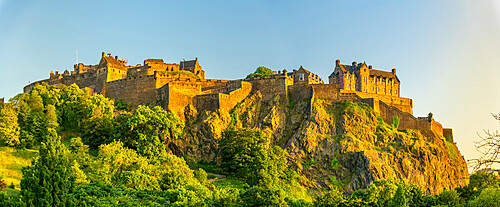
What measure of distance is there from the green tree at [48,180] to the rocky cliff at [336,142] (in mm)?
26478

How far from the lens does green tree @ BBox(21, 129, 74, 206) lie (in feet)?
118

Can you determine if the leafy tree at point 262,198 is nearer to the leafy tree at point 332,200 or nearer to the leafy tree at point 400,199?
the leafy tree at point 332,200

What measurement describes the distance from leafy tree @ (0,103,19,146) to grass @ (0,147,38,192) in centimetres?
103

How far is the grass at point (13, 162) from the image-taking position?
152 ft

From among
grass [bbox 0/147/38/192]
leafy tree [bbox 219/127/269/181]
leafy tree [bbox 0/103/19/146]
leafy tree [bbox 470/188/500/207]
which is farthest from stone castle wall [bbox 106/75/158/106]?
leafy tree [bbox 470/188/500/207]

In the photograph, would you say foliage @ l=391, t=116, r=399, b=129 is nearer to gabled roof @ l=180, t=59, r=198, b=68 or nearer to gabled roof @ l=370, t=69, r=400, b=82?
gabled roof @ l=370, t=69, r=400, b=82

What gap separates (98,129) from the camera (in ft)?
200

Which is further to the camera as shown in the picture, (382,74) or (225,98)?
(382,74)

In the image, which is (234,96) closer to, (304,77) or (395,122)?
(304,77)

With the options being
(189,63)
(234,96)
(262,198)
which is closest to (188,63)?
(189,63)

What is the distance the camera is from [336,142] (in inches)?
2628

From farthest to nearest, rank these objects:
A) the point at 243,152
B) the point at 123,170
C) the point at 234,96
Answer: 1. the point at 234,96
2. the point at 243,152
3. the point at 123,170

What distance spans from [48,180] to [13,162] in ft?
57.9

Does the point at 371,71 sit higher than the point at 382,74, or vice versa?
the point at 371,71
